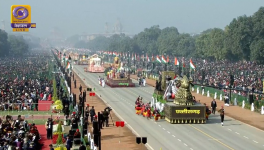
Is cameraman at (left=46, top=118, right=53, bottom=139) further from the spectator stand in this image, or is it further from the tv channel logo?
the tv channel logo

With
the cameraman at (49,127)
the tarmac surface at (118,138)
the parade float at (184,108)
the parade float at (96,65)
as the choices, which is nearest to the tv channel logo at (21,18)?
the tarmac surface at (118,138)

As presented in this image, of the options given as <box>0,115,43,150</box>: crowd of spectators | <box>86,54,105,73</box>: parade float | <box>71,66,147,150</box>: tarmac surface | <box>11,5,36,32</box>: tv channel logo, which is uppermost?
<box>11,5,36,32</box>: tv channel logo

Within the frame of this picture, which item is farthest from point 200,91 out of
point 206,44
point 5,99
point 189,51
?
point 189,51

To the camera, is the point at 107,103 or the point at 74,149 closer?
the point at 74,149

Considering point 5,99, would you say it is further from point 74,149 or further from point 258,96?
point 258,96

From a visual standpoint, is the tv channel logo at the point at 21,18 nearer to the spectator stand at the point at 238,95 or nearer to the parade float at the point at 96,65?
the spectator stand at the point at 238,95

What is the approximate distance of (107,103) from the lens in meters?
49.7

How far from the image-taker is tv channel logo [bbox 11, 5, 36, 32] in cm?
5484

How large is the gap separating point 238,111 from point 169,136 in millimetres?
13945

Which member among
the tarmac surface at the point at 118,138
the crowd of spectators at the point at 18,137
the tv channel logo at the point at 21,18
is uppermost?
the tv channel logo at the point at 21,18

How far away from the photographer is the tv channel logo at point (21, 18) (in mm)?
54844

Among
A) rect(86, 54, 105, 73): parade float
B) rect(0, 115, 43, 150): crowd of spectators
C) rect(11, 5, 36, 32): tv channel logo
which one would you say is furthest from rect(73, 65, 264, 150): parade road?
rect(86, 54, 105, 73): parade float

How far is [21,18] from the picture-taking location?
5522 cm

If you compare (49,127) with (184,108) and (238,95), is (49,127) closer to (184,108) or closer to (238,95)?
(184,108)
